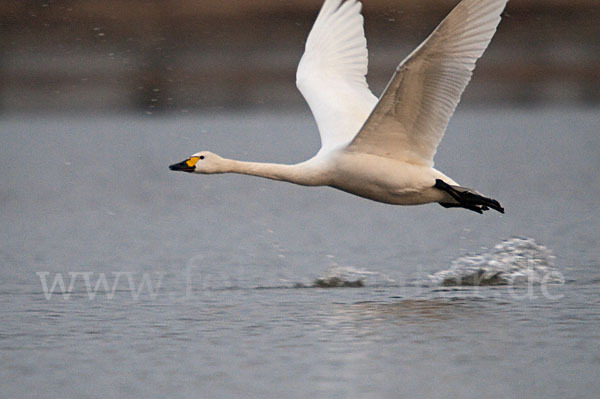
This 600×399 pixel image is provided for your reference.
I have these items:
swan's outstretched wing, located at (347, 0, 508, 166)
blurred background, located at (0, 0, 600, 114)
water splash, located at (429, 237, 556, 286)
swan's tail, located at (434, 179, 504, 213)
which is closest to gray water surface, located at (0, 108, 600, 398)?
water splash, located at (429, 237, 556, 286)

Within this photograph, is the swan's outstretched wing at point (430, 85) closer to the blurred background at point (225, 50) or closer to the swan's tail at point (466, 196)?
the swan's tail at point (466, 196)

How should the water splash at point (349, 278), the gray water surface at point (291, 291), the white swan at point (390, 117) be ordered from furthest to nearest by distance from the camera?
the water splash at point (349, 278) < the white swan at point (390, 117) < the gray water surface at point (291, 291)

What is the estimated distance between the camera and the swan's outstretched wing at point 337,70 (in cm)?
1122

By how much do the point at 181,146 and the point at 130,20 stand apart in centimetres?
736

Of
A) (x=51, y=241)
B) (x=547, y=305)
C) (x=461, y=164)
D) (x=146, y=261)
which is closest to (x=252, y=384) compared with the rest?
(x=547, y=305)

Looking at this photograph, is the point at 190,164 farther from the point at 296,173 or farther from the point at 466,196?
the point at 466,196

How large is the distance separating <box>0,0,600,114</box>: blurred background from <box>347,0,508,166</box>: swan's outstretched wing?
928 inches

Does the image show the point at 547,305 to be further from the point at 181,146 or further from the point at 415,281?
the point at 181,146

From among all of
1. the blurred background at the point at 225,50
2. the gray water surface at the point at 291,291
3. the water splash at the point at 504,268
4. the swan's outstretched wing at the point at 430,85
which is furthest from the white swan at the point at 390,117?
the blurred background at the point at 225,50

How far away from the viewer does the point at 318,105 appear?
37.2ft

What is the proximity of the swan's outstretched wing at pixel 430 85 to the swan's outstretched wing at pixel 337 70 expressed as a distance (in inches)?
38.5

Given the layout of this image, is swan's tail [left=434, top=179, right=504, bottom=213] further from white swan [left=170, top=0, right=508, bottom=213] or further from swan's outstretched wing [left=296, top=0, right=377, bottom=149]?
swan's outstretched wing [left=296, top=0, right=377, bottom=149]

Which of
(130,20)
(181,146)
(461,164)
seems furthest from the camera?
(130,20)

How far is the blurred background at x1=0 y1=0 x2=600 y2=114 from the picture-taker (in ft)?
113
